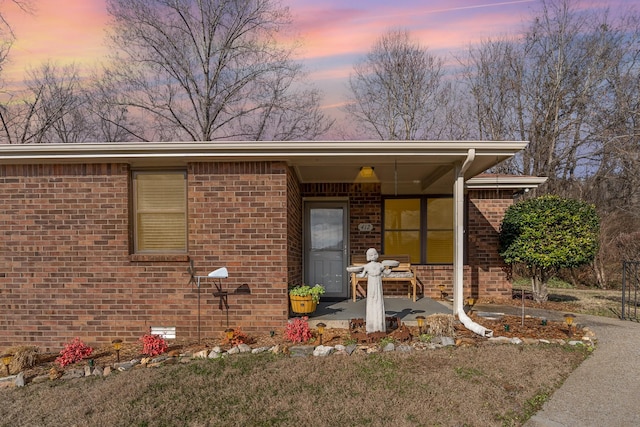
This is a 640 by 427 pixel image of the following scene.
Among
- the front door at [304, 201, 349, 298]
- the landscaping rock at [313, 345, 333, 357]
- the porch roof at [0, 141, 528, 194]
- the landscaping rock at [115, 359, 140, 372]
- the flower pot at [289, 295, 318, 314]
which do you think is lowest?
the landscaping rock at [115, 359, 140, 372]

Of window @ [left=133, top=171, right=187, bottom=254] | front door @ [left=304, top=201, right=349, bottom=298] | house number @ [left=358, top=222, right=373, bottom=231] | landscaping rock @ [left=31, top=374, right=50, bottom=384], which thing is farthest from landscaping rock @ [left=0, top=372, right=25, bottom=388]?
house number @ [left=358, top=222, right=373, bottom=231]

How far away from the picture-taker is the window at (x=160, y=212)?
18.8 ft

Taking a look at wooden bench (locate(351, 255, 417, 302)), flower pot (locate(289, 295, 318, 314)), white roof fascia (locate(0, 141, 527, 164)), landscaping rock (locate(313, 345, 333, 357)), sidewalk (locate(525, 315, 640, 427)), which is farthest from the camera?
wooden bench (locate(351, 255, 417, 302))

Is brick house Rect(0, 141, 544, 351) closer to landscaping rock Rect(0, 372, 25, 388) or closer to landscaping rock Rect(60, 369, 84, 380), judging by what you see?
landscaping rock Rect(60, 369, 84, 380)

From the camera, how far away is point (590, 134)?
653 inches

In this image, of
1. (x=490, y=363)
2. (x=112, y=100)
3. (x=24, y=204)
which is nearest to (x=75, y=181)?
(x=24, y=204)

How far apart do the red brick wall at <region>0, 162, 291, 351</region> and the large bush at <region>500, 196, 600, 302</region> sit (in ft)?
16.6

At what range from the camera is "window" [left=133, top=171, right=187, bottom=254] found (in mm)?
5727

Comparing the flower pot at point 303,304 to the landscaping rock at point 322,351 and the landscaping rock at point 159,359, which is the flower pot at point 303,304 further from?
the landscaping rock at point 159,359

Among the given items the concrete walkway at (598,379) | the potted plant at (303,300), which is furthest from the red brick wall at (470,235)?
the potted plant at (303,300)

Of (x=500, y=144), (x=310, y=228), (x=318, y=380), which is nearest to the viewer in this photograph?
(x=318, y=380)

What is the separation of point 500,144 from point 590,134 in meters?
15.0

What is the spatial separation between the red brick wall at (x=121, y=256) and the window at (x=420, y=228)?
12.3 ft

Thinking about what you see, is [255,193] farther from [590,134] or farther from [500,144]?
[590,134]
